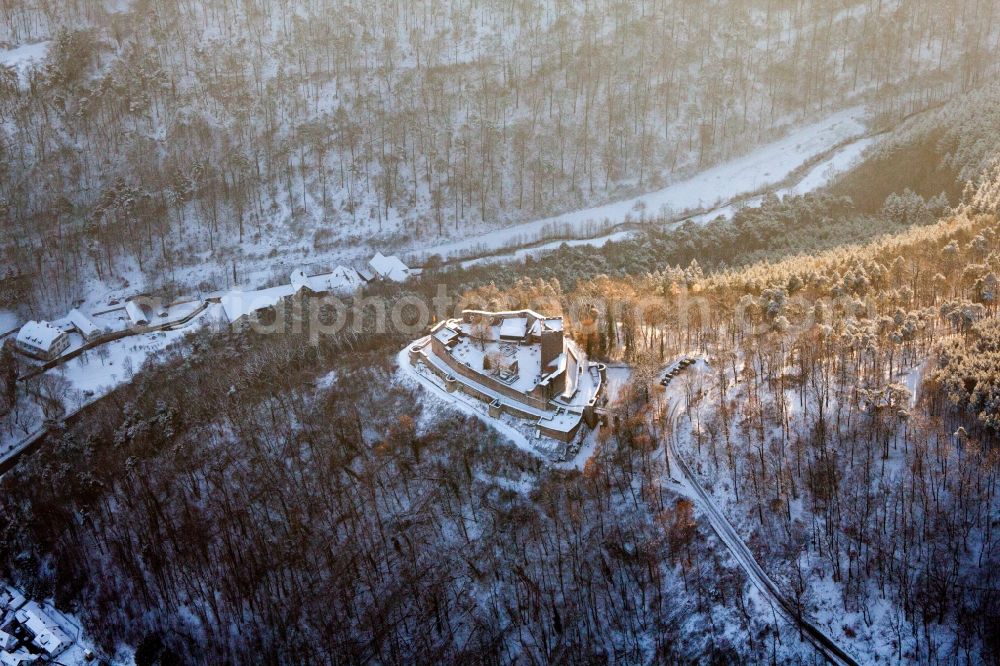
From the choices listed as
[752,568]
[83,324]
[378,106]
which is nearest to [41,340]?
[83,324]

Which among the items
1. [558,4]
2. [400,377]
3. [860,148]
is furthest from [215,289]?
[860,148]

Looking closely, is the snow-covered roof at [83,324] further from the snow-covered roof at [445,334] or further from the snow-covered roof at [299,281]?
the snow-covered roof at [445,334]

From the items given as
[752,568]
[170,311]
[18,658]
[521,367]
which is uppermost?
[521,367]

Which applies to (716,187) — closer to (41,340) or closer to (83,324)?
(83,324)

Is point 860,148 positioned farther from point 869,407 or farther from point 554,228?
point 869,407

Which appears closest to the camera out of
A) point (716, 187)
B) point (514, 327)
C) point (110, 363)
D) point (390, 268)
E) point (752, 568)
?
point (752, 568)

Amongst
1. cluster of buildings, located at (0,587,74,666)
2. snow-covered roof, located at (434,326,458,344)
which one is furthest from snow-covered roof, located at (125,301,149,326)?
snow-covered roof, located at (434,326,458,344)
